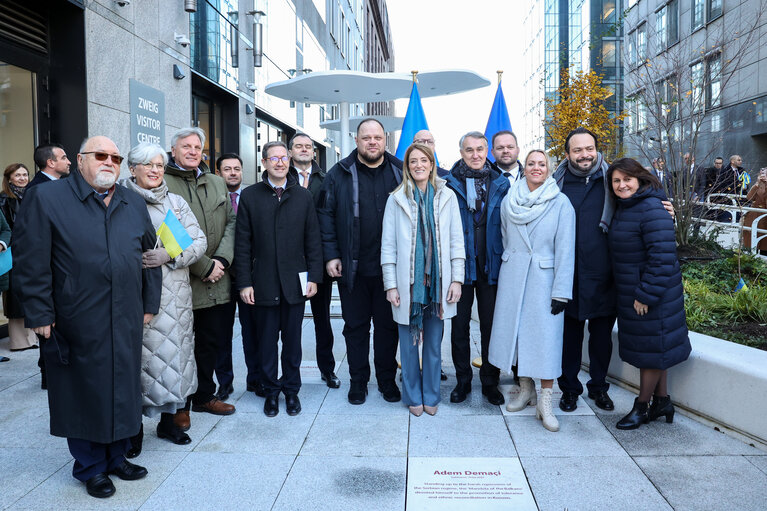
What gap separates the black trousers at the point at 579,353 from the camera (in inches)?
178

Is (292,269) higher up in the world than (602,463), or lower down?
higher up

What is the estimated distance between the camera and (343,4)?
26328 millimetres

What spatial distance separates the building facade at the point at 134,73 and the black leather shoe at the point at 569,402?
6128 millimetres

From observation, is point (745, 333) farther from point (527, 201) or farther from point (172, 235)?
point (172, 235)

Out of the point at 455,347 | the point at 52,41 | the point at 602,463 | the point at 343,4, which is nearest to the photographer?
the point at 602,463

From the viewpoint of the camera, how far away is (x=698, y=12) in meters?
21.2

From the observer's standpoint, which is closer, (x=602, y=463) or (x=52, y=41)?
(x=602, y=463)

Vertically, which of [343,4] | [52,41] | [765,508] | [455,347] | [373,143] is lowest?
[765,508]

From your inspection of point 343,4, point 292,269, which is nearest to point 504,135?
point 292,269

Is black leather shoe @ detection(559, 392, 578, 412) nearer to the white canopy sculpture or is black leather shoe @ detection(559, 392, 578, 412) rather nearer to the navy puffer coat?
the navy puffer coat

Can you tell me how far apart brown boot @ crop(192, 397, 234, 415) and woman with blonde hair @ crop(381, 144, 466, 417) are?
4.78 feet

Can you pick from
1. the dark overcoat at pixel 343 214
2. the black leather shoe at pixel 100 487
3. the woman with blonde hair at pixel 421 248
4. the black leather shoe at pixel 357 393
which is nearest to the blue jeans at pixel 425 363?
the woman with blonde hair at pixel 421 248

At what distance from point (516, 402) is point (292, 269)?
6.90 ft

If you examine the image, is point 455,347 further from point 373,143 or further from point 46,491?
point 46,491
